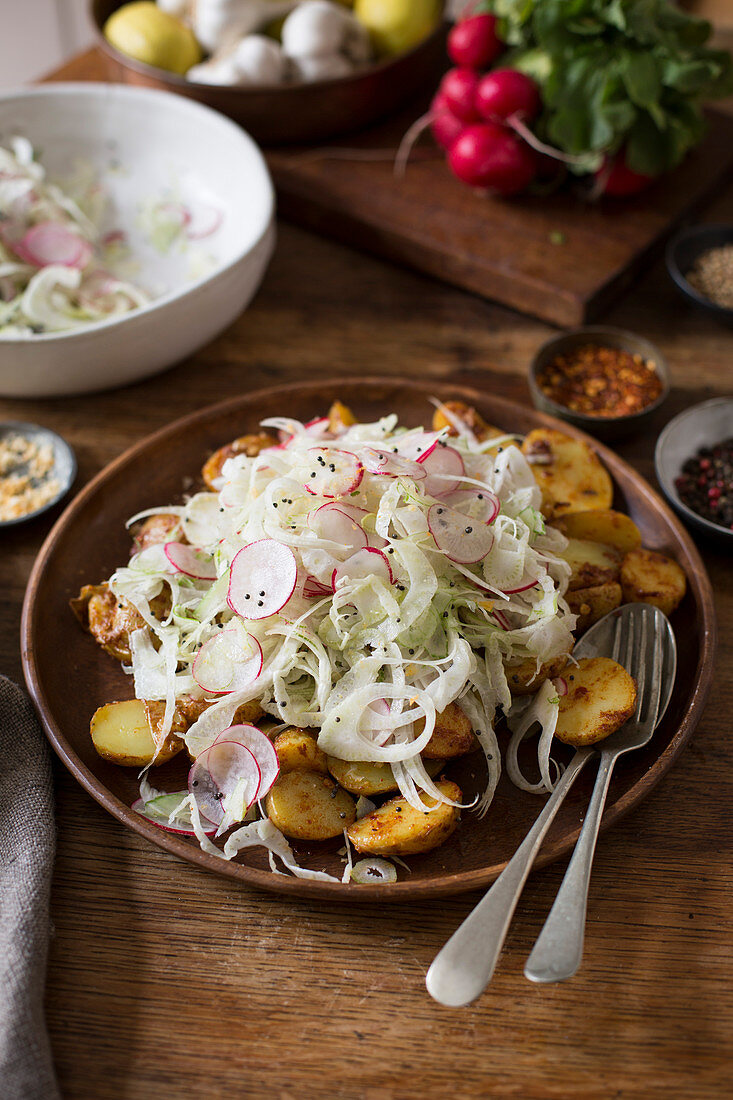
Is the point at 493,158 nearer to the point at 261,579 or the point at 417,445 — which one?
the point at 417,445

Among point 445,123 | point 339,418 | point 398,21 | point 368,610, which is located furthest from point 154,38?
point 368,610

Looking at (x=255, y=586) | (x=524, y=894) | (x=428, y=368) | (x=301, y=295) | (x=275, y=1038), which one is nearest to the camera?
(x=275, y=1038)

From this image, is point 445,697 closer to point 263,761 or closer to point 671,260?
point 263,761

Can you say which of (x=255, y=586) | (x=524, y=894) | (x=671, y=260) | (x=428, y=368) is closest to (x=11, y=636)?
(x=255, y=586)

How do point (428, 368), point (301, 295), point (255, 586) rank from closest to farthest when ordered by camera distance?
point (255, 586)
point (428, 368)
point (301, 295)

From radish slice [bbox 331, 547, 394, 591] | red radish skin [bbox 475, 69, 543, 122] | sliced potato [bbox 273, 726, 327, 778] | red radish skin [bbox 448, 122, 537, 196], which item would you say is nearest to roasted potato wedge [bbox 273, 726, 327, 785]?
sliced potato [bbox 273, 726, 327, 778]

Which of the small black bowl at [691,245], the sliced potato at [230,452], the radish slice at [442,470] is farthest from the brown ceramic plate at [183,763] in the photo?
the small black bowl at [691,245]

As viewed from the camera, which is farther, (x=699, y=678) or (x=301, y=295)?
(x=301, y=295)
